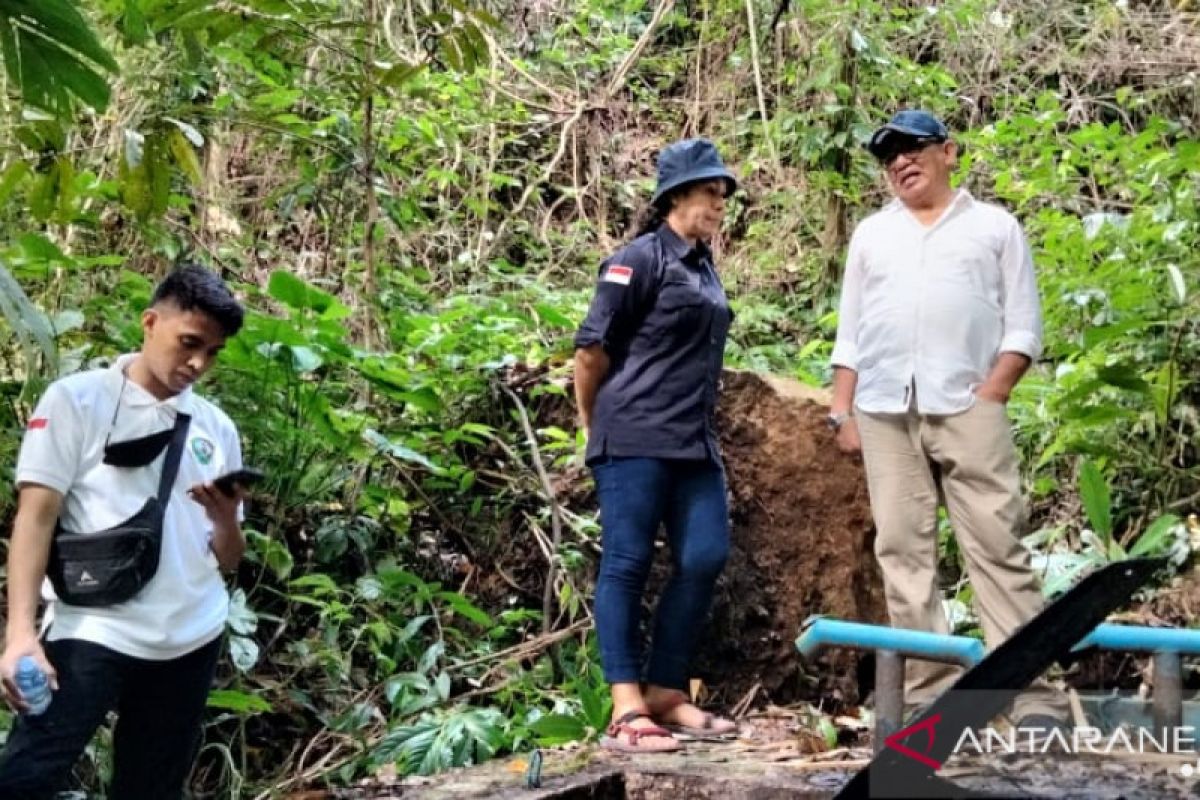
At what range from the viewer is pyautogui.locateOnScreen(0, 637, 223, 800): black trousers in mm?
2723

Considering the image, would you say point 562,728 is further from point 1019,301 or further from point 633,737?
point 1019,301

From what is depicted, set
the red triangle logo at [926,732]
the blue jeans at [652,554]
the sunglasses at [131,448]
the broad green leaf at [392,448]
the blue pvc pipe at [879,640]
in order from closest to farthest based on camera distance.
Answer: the red triangle logo at [926,732] < the blue pvc pipe at [879,640] < the sunglasses at [131,448] < the blue jeans at [652,554] < the broad green leaf at [392,448]

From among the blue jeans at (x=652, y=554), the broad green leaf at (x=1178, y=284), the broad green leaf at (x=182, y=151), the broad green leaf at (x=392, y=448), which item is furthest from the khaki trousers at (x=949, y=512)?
the broad green leaf at (x=182, y=151)

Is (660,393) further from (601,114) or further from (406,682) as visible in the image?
(601,114)

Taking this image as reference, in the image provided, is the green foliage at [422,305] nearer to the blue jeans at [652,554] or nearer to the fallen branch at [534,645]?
the fallen branch at [534,645]

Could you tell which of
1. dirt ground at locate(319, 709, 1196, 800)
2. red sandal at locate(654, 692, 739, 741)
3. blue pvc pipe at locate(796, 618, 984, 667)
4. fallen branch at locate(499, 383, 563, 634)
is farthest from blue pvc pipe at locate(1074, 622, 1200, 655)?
fallen branch at locate(499, 383, 563, 634)

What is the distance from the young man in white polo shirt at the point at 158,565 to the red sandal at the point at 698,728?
1.73 metres

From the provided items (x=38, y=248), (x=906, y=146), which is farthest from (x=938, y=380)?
(x=38, y=248)

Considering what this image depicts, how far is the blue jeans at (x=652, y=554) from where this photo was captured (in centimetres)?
416

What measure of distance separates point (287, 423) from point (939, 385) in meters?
2.56

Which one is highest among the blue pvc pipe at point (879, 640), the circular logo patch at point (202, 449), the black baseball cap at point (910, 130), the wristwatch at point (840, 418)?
the black baseball cap at point (910, 130)

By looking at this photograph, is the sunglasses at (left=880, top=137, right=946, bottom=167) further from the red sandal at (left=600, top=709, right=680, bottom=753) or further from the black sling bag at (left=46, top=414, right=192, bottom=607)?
the black sling bag at (left=46, top=414, right=192, bottom=607)

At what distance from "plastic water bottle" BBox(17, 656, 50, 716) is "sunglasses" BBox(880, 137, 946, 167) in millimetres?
2932

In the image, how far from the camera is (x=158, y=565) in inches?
114
